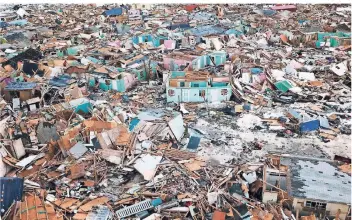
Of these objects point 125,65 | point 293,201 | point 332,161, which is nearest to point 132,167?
point 293,201

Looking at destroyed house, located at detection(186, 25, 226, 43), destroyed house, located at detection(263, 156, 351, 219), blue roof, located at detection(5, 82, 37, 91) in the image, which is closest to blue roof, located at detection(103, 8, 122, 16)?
destroyed house, located at detection(186, 25, 226, 43)

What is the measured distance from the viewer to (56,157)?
1577 centimetres

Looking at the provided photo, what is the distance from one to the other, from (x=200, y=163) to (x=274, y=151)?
355 cm

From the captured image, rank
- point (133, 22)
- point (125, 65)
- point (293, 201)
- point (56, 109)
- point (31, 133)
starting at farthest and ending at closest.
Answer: point (133, 22) < point (125, 65) < point (56, 109) < point (31, 133) < point (293, 201)

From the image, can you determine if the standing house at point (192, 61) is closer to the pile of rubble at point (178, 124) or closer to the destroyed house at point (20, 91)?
the pile of rubble at point (178, 124)

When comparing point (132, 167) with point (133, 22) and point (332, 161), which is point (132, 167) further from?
point (133, 22)

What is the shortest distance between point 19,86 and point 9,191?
32.4ft

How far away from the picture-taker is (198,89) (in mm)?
21125

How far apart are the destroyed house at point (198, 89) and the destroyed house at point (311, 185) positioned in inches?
279

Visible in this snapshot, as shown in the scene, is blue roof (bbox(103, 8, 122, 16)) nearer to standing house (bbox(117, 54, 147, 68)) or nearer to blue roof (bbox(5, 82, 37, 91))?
standing house (bbox(117, 54, 147, 68))

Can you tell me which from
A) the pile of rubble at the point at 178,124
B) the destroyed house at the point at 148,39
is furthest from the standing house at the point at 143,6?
the destroyed house at the point at 148,39

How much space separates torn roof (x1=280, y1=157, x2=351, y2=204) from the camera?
1268cm

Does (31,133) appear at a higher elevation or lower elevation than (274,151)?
higher

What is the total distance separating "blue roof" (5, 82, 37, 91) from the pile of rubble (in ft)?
0.39
